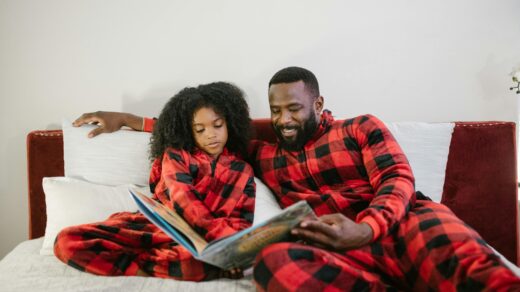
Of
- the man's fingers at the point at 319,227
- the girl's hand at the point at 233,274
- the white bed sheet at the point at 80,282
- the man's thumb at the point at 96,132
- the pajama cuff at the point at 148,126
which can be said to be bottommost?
the white bed sheet at the point at 80,282

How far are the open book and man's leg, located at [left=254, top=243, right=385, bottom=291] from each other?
4cm

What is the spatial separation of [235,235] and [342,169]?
641 mm

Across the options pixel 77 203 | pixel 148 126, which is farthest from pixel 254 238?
pixel 148 126

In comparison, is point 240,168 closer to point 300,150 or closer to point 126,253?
point 300,150

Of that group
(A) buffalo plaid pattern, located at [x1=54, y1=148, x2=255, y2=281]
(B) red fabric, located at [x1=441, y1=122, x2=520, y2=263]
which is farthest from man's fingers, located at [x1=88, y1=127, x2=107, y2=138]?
(B) red fabric, located at [x1=441, y1=122, x2=520, y2=263]

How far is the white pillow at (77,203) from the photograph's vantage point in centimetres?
130

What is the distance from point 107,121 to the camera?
5.04ft

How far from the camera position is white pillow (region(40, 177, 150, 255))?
51.4 inches

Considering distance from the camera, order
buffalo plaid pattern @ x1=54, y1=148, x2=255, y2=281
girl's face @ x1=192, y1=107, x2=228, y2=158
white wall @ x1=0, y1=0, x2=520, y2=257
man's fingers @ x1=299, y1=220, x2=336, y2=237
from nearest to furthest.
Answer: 1. man's fingers @ x1=299, y1=220, x2=336, y2=237
2. buffalo plaid pattern @ x1=54, y1=148, x2=255, y2=281
3. girl's face @ x1=192, y1=107, x2=228, y2=158
4. white wall @ x1=0, y1=0, x2=520, y2=257

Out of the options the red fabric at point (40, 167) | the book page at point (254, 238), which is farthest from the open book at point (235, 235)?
the red fabric at point (40, 167)

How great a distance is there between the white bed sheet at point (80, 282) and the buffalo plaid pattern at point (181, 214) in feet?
0.08

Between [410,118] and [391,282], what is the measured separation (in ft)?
3.37

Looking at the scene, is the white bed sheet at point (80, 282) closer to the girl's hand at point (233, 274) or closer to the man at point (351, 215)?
the girl's hand at point (233, 274)

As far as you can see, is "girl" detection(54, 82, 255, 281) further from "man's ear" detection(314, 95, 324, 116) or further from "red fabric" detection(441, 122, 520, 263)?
"red fabric" detection(441, 122, 520, 263)
